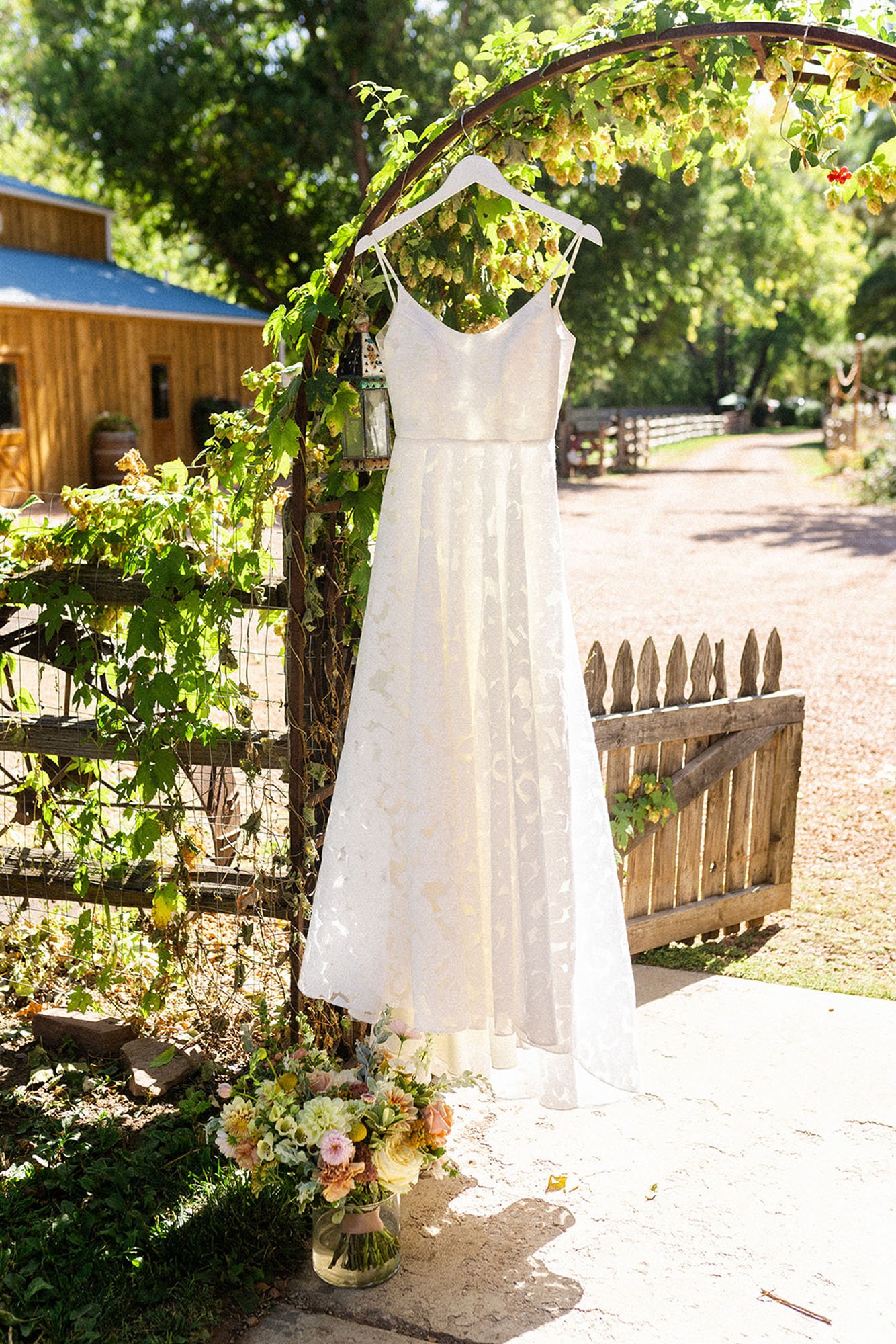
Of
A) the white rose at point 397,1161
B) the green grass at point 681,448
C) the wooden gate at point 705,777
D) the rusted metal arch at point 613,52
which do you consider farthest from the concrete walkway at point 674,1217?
the green grass at point 681,448

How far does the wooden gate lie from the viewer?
430cm

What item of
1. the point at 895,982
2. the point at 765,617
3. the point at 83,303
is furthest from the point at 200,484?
the point at 83,303

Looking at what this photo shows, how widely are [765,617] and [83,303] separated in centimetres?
1042

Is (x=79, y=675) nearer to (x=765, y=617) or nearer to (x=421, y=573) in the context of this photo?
(x=421, y=573)

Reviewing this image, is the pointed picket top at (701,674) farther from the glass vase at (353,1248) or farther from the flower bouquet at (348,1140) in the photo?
the glass vase at (353,1248)

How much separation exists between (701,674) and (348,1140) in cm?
245

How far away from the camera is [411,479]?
2.72 metres

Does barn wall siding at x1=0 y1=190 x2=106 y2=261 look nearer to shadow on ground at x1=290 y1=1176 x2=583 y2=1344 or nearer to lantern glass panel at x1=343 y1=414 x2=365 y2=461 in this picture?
lantern glass panel at x1=343 y1=414 x2=365 y2=461

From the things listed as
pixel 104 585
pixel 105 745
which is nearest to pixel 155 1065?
pixel 105 745

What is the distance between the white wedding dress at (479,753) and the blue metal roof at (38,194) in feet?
58.1

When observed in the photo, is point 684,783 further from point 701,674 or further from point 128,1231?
point 128,1231

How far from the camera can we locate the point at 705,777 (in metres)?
4.48

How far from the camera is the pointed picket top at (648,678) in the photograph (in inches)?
167

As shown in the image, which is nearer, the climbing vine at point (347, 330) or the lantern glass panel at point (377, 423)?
the climbing vine at point (347, 330)
